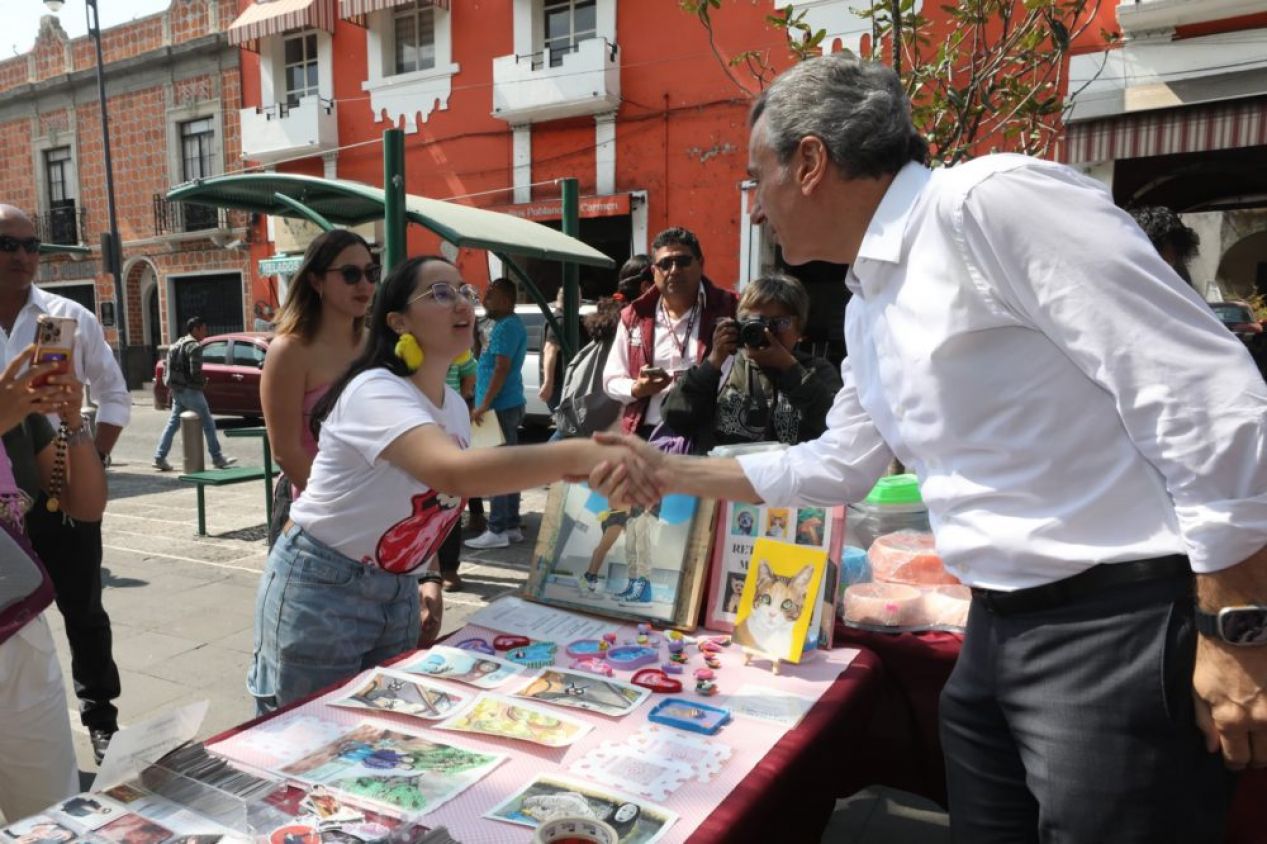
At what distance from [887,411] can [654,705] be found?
0.74 metres

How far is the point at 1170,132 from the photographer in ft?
27.8

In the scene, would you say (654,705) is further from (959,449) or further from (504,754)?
(959,449)

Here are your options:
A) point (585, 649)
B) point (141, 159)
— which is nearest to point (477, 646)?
point (585, 649)

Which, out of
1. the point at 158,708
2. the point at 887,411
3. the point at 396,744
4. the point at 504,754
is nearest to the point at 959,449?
the point at 887,411

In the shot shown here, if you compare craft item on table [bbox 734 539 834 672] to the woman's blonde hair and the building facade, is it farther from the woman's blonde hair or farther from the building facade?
the building facade

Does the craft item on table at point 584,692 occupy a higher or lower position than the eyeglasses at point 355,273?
lower

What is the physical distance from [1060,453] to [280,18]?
16984mm

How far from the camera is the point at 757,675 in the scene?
1858 millimetres

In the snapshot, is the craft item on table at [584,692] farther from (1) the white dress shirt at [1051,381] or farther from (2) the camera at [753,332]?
(2) the camera at [753,332]

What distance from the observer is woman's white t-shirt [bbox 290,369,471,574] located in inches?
71.6

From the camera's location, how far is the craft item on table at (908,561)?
226cm

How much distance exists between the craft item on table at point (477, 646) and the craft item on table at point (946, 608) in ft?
3.57

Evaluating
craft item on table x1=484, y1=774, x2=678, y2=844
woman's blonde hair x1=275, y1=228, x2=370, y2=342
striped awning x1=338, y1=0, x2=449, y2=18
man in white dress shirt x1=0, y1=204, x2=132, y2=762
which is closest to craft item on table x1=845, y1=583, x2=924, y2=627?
craft item on table x1=484, y1=774, x2=678, y2=844

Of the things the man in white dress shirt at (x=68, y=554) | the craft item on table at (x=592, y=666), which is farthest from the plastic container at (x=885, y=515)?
the man in white dress shirt at (x=68, y=554)
